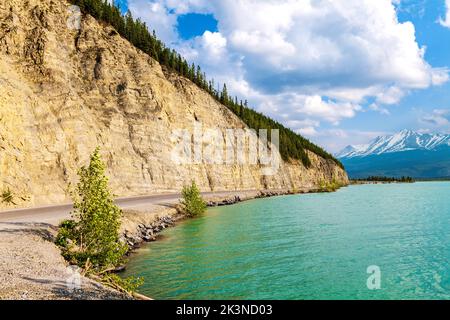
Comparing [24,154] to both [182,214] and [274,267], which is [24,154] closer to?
[182,214]

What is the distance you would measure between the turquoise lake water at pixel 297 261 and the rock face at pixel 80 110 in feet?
59.1

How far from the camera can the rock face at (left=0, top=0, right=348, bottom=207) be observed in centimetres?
3972

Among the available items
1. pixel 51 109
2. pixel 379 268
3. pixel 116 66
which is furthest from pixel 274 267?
pixel 116 66

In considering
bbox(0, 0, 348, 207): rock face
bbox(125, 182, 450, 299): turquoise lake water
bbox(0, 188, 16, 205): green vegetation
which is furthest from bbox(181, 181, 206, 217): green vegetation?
bbox(0, 188, 16, 205): green vegetation

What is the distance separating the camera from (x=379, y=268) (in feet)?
65.4

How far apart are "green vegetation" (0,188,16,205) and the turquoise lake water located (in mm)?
15362

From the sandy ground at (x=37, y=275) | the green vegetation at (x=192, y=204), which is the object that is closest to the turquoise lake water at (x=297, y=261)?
the sandy ground at (x=37, y=275)

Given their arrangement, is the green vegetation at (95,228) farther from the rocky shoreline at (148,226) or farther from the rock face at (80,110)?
the rock face at (80,110)

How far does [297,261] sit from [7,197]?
27.9 m

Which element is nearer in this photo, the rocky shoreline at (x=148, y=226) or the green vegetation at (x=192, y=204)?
the rocky shoreline at (x=148, y=226)

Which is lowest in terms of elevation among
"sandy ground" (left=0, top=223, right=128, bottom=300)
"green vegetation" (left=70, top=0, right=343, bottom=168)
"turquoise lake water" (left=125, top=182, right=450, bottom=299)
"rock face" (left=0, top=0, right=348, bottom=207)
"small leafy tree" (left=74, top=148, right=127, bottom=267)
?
"turquoise lake water" (left=125, top=182, right=450, bottom=299)

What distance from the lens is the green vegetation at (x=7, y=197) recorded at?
3381 centimetres

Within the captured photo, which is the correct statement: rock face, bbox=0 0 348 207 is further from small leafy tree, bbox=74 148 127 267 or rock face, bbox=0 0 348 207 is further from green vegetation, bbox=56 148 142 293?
small leafy tree, bbox=74 148 127 267

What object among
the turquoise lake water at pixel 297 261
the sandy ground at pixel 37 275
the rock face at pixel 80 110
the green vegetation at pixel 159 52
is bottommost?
the turquoise lake water at pixel 297 261
